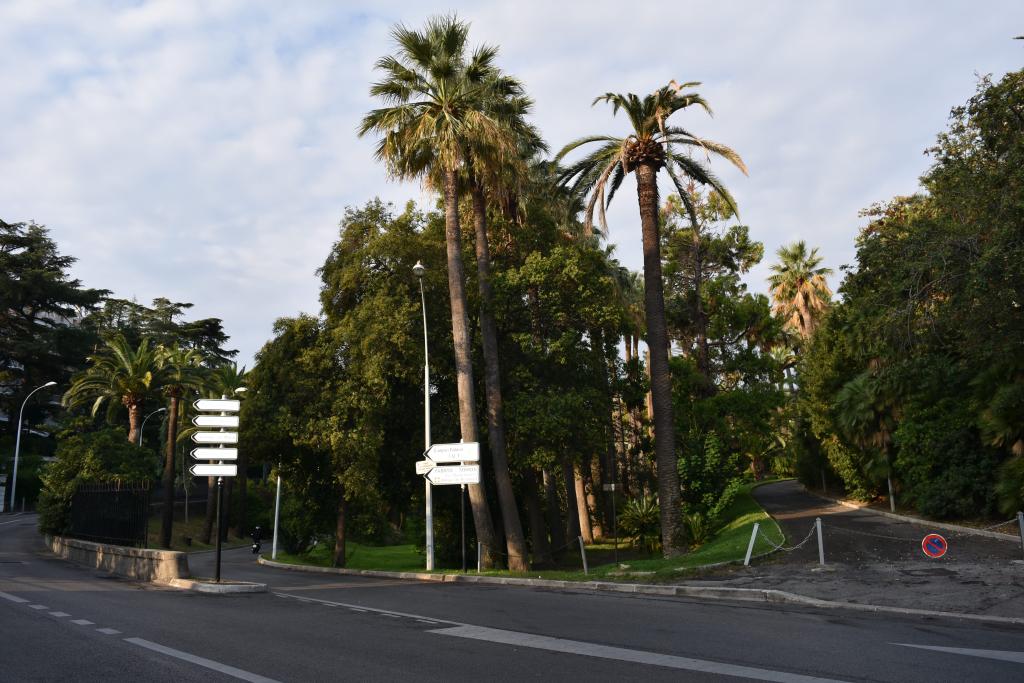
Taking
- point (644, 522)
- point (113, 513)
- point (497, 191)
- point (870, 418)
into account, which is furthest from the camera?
point (644, 522)

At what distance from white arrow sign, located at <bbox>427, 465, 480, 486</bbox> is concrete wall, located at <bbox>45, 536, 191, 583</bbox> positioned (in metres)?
6.30

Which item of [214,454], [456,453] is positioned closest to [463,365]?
[456,453]

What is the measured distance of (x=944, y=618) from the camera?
9875mm

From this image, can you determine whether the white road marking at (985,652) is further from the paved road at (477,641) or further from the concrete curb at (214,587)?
the concrete curb at (214,587)

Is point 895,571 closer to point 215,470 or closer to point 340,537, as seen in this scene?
point 215,470

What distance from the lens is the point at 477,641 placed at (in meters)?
8.09

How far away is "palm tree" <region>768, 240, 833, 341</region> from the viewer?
161ft

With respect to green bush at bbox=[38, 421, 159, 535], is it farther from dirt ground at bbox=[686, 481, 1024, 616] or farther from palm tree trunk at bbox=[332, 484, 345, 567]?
dirt ground at bbox=[686, 481, 1024, 616]

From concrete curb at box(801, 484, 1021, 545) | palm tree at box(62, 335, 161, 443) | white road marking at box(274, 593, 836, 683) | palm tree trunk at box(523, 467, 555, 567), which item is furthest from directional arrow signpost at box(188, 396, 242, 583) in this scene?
palm tree at box(62, 335, 161, 443)

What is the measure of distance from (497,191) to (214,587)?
14.6 m

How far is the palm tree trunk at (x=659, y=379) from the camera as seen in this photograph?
20.2 m

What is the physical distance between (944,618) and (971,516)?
15234 millimetres

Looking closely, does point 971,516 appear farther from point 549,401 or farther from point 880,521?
point 549,401

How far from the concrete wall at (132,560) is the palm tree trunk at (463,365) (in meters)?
8.29
